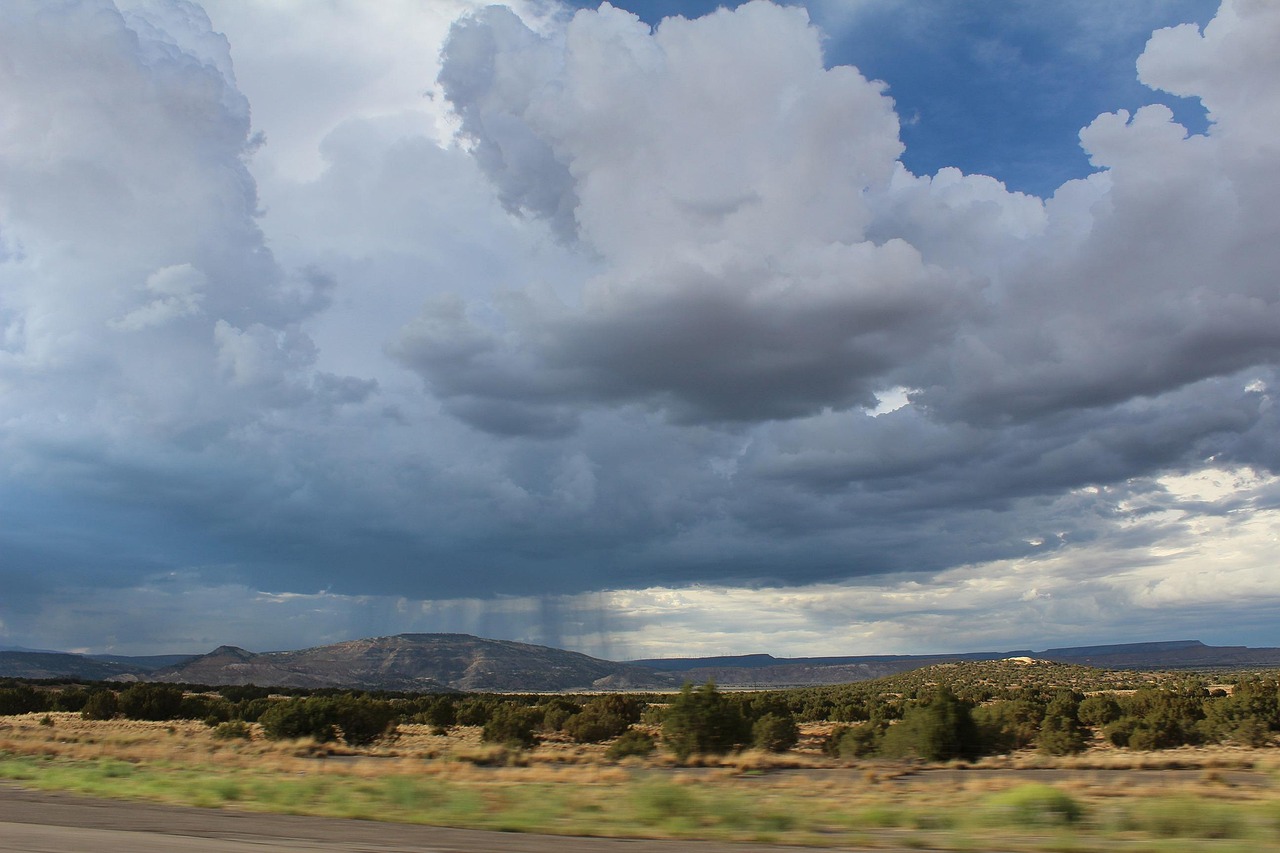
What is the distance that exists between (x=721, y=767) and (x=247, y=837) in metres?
21.8

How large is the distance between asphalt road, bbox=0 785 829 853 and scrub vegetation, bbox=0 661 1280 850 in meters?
1.07

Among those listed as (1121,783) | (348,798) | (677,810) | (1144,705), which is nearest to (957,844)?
(677,810)

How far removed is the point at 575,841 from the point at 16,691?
86.5m

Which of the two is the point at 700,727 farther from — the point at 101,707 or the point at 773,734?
the point at 101,707

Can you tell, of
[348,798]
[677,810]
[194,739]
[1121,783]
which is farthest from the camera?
[194,739]

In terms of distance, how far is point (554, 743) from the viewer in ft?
166

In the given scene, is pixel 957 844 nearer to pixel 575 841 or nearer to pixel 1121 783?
pixel 575 841

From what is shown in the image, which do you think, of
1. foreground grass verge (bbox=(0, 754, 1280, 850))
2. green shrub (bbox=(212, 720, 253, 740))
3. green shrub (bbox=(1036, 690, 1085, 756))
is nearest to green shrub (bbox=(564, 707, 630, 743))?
green shrub (bbox=(212, 720, 253, 740))

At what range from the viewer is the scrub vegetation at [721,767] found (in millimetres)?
14430

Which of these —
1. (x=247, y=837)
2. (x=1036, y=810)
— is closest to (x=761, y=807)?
(x=1036, y=810)

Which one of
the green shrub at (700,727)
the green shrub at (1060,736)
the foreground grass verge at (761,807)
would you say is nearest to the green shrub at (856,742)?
the green shrub at (700,727)

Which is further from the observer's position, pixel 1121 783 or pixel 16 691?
pixel 16 691

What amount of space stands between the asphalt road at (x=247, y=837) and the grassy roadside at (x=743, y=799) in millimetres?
898

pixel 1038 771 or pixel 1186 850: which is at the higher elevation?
pixel 1186 850
